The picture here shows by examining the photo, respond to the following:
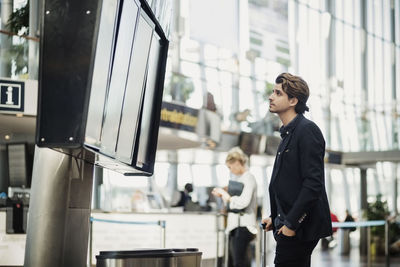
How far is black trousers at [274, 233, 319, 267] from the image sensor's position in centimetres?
395

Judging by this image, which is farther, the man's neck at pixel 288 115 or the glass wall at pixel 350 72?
the glass wall at pixel 350 72

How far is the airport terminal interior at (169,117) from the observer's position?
3.57 m

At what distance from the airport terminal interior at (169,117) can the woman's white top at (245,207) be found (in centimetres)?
104

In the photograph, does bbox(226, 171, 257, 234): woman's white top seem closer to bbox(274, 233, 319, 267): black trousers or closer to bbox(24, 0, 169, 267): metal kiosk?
bbox(24, 0, 169, 267): metal kiosk

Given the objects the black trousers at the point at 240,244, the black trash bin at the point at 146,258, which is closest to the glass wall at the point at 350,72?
the black trousers at the point at 240,244

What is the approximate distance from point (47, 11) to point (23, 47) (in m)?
8.35

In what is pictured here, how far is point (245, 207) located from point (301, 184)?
3.42 m

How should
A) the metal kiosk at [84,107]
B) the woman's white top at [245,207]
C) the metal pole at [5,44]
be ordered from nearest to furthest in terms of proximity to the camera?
1. the metal kiosk at [84,107]
2. the woman's white top at [245,207]
3. the metal pole at [5,44]

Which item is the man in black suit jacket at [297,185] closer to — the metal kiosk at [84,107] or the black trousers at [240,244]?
the metal kiosk at [84,107]

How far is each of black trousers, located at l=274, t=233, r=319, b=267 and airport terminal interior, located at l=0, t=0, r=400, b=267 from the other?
1.05 metres

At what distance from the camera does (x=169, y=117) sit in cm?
1514

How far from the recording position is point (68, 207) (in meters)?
4.67

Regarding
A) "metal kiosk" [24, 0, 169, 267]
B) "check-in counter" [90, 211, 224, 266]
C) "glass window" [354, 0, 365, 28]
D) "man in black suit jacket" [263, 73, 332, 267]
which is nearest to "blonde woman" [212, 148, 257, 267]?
"metal kiosk" [24, 0, 169, 267]

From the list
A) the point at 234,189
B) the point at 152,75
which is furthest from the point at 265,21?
the point at 152,75
